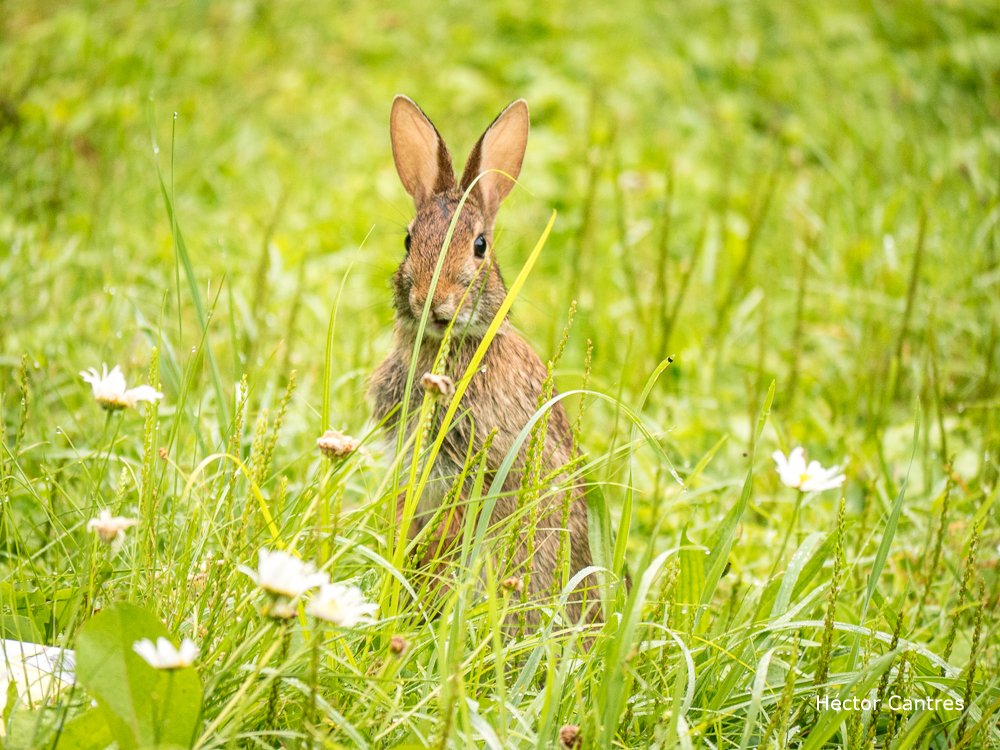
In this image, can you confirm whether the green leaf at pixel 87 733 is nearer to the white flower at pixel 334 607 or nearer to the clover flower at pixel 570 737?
the white flower at pixel 334 607

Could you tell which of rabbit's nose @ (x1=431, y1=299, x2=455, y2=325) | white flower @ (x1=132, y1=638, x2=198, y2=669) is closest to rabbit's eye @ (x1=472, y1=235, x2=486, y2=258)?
rabbit's nose @ (x1=431, y1=299, x2=455, y2=325)

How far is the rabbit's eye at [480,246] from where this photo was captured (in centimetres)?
283

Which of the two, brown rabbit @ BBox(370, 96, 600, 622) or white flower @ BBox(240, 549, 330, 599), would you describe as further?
brown rabbit @ BBox(370, 96, 600, 622)

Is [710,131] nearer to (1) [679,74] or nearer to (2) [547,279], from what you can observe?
(1) [679,74]

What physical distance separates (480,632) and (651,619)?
345 millimetres

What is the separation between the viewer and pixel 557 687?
1.87m

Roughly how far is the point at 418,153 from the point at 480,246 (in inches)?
11.9

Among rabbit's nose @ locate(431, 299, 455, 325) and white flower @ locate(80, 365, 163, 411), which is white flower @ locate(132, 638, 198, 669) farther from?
rabbit's nose @ locate(431, 299, 455, 325)

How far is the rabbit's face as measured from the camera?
2625 mm

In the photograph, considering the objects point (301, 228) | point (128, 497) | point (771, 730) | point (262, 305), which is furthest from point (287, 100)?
point (771, 730)

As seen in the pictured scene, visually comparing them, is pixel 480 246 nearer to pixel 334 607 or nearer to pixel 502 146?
pixel 502 146

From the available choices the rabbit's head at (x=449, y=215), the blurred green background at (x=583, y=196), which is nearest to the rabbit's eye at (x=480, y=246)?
the rabbit's head at (x=449, y=215)

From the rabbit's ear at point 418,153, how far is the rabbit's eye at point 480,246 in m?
0.18

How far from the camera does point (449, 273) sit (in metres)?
2.67
